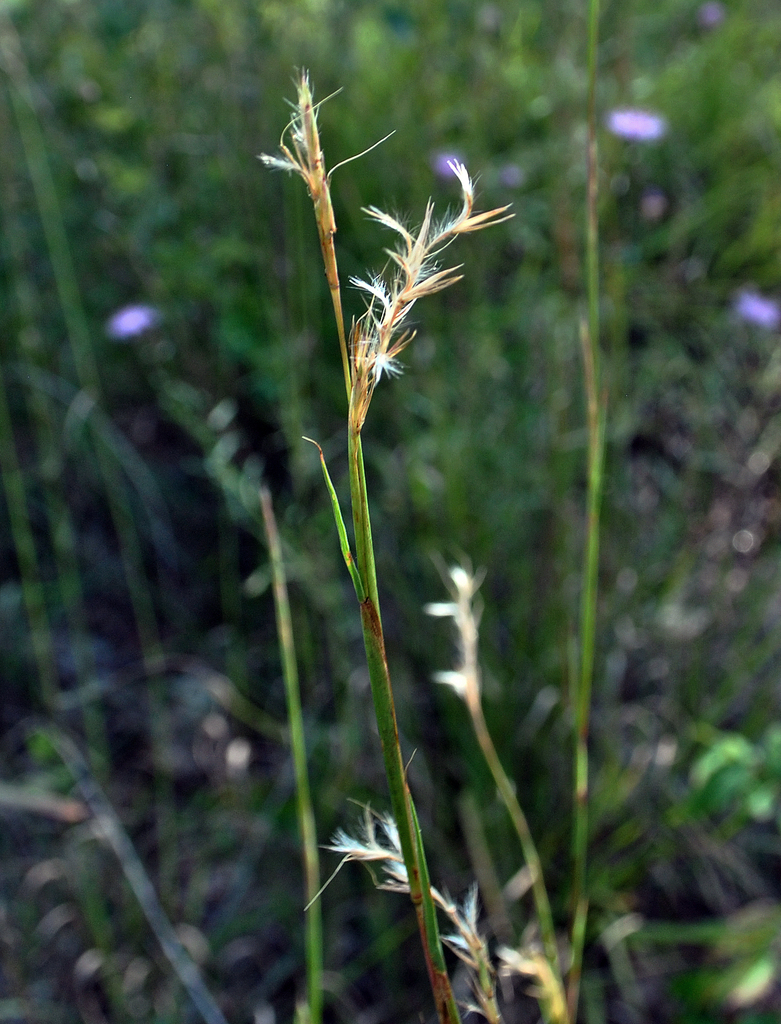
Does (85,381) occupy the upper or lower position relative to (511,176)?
lower

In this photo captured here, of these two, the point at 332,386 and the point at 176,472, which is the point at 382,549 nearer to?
the point at 332,386

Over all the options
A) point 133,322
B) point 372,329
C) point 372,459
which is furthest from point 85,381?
point 372,329

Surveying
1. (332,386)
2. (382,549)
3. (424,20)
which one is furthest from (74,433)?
(424,20)

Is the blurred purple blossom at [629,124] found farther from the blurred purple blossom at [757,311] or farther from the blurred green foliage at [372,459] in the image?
the blurred purple blossom at [757,311]

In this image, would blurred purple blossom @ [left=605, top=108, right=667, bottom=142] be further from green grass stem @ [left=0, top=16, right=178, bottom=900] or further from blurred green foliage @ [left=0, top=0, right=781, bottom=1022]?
green grass stem @ [left=0, top=16, right=178, bottom=900]

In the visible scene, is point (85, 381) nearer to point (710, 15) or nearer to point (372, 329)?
point (372, 329)

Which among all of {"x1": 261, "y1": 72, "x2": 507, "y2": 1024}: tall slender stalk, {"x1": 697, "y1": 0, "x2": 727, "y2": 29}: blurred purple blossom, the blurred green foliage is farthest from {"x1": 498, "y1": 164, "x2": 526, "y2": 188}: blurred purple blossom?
{"x1": 261, "y1": 72, "x2": 507, "y2": 1024}: tall slender stalk
